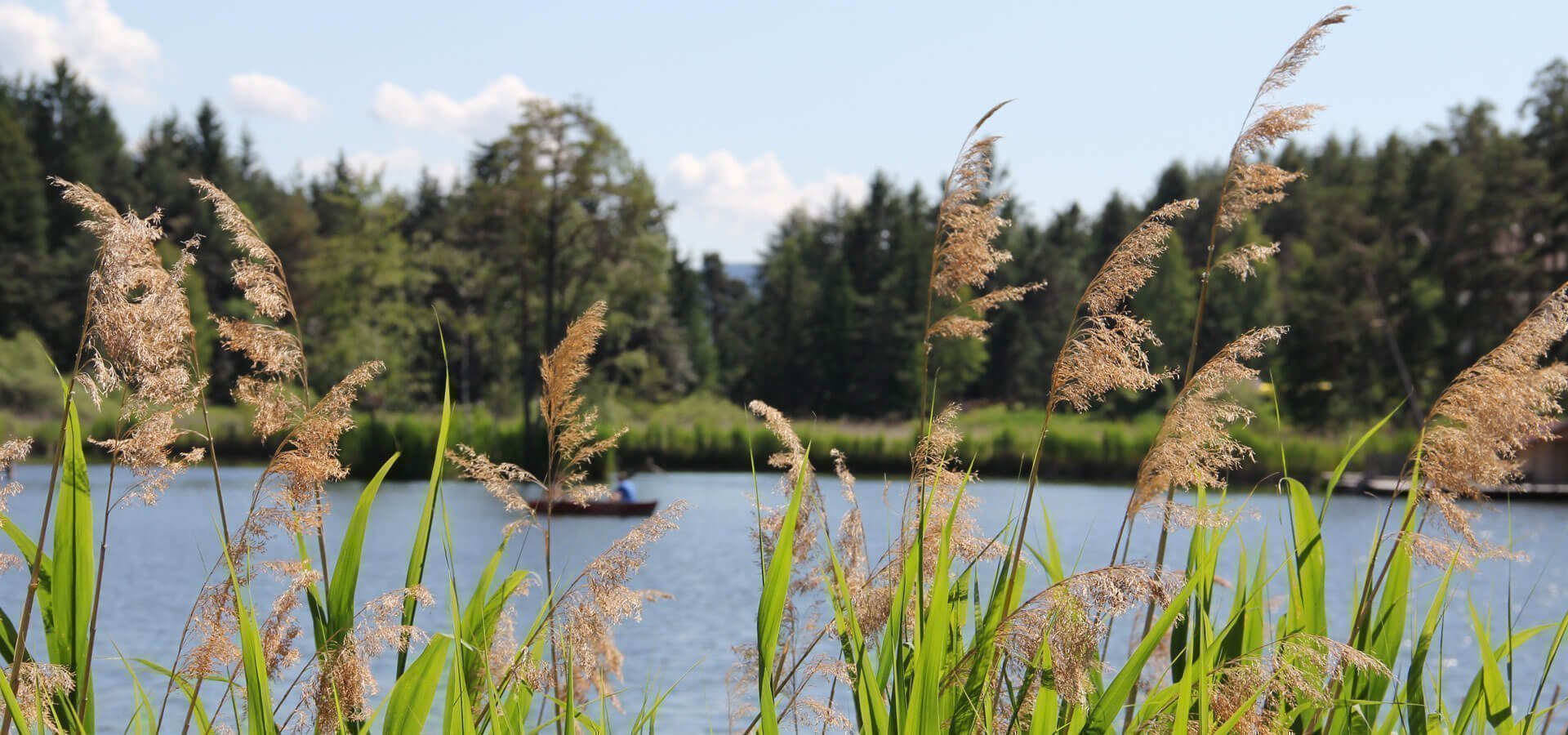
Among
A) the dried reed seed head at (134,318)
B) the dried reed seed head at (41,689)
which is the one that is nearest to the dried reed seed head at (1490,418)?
the dried reed seed head at (134,318)

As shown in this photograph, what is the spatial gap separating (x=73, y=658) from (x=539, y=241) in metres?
44.3

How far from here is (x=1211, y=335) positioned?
209 ft

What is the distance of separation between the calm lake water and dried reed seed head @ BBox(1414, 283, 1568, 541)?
1020 millimetres

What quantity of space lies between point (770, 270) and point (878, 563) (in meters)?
71.0

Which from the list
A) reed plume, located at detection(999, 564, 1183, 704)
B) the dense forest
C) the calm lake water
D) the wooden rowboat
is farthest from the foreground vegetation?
the dense forest

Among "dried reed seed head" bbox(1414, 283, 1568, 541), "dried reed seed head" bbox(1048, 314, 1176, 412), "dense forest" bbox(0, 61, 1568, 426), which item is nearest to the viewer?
"dried reed seed head" bbox(1048, 314, 1176, 412)

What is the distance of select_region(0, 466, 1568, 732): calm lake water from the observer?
1267cm

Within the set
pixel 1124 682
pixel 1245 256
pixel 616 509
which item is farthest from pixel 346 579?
pixel 616 509

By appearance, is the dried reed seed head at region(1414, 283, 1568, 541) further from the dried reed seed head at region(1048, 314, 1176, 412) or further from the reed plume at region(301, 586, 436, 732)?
the reed plume at region(301, 586, 436, 732)

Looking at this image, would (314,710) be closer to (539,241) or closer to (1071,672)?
(1071,672)

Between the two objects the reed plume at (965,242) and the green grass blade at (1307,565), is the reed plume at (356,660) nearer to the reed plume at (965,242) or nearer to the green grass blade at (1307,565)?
the reed plume at (965,242)

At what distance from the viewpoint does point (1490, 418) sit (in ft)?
7.64

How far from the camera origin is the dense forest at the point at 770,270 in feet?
151

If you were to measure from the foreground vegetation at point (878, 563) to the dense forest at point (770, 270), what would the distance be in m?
30.8
